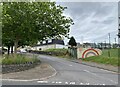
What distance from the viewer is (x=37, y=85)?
13328 mm

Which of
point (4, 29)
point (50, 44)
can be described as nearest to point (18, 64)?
point (4, 29)

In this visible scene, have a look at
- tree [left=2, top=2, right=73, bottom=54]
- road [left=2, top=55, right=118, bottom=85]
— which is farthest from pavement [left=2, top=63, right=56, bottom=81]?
tree [left=2, top=2, right=73, bottom=54]

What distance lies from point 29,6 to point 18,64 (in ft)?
34.3

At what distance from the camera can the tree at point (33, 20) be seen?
29.8m

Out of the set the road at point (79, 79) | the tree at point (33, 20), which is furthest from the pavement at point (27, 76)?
the tree at point (33, 20)

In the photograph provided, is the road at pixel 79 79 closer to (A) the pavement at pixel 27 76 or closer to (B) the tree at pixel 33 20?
(A) the pavement at pixel 27 76

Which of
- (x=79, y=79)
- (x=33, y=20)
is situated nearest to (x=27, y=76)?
(x=79, y=79)

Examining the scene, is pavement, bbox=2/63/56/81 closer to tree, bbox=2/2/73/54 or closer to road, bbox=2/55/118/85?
road, bbox=2/55/118/85

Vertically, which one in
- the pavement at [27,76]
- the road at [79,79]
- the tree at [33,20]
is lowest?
the road at [79,79]

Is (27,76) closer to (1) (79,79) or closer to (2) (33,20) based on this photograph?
(1) (79,79)

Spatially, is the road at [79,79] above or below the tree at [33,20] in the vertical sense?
below

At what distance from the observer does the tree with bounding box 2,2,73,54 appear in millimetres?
29766

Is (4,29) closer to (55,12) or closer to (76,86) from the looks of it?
(55,12)

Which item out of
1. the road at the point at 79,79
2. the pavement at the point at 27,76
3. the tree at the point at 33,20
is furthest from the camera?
the tree at the point at 33,20
